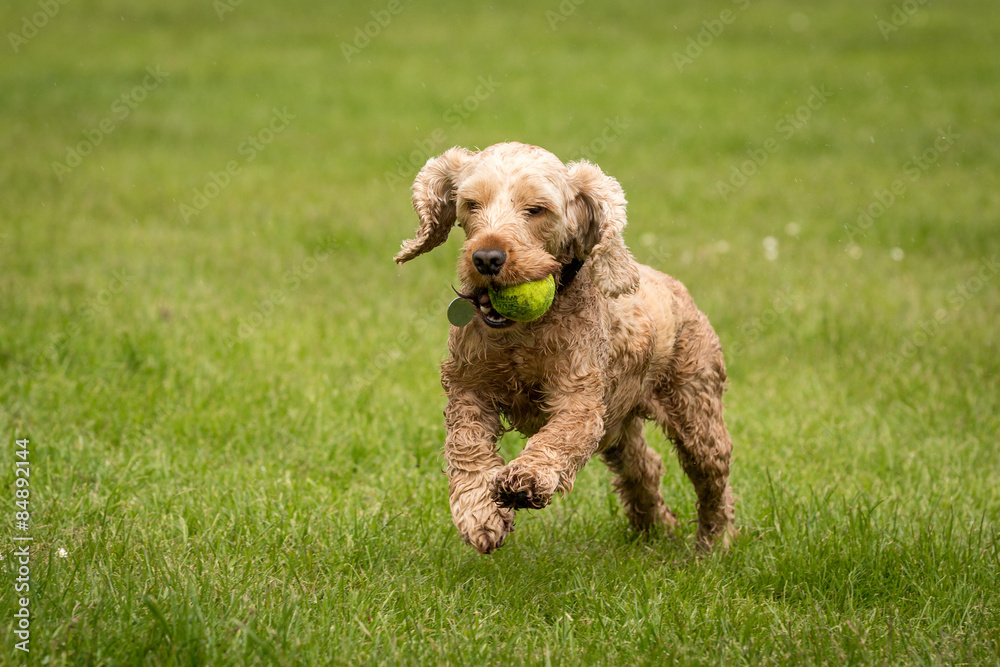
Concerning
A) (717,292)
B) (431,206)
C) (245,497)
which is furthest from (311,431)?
(717,292)

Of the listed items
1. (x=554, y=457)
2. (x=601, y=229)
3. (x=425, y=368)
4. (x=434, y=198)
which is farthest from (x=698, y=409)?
(x=425, y=368)

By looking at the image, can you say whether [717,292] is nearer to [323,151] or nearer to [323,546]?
[323,546]

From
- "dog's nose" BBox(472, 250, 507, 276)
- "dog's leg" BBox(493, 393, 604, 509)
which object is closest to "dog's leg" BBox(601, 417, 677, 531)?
"dog's leg" BBox(493, 393, 604, 509)

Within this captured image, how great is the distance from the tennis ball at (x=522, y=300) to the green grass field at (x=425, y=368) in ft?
3.77

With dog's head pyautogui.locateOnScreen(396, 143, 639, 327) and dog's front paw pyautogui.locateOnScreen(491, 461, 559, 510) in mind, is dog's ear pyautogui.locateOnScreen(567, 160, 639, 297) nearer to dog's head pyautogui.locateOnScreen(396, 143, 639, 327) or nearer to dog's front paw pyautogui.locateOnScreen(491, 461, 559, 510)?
dog's head pyautogui.locateOnScreen(396, 143, 639, 327)

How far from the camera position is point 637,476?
4930mm

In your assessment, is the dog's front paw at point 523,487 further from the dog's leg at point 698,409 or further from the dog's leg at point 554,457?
the dog's leg at point 698,409

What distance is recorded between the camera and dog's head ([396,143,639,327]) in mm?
3553

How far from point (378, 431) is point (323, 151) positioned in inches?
357

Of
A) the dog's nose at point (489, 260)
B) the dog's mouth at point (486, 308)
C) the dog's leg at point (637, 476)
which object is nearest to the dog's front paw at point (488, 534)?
the dog's mouth at point (486, 308)

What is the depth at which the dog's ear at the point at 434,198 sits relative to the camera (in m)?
4.09

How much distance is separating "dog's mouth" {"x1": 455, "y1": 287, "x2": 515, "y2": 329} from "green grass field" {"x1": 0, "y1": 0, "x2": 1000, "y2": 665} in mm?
1089

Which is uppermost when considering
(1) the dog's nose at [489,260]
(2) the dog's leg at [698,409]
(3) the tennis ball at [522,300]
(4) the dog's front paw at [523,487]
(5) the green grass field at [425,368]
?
(1) the dog's nose at [489,260]

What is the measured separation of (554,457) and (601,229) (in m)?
0.94
